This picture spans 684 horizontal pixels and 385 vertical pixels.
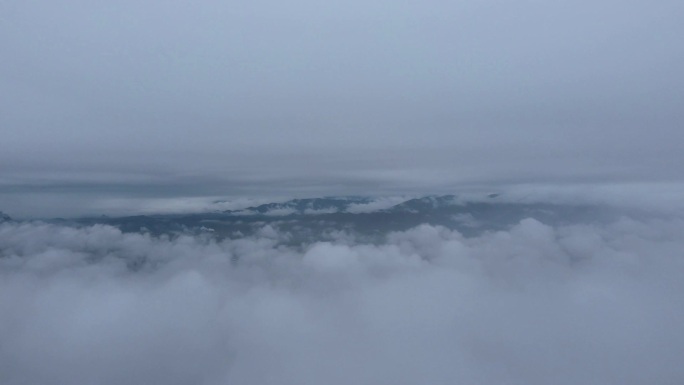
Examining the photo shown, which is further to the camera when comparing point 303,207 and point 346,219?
point 303,207

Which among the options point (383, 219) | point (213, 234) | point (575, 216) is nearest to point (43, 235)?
point (213, 234)

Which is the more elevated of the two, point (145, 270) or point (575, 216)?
point (575, 216)

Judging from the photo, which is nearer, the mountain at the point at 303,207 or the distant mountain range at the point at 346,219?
the distant mountain range at the point at 346,219

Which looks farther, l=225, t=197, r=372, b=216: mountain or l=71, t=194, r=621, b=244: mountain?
l=225, t=197, r=372, b=216: mountain

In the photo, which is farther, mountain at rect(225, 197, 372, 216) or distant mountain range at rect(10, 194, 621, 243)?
mountain at rect(225, 197, 372, 216)

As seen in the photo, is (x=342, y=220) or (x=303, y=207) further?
(x=303, y=207)

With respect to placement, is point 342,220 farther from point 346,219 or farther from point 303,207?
point 303,207

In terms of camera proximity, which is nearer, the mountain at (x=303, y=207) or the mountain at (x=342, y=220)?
the mountain at (x=342, y=220)

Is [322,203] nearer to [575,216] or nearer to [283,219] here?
[283,219]

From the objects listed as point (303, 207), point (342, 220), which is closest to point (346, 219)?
point (342, 220)

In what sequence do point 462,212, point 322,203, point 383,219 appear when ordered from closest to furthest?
point 383,219 → point 462,212 → point 322,203

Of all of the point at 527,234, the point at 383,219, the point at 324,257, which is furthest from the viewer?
the point at 383,219
